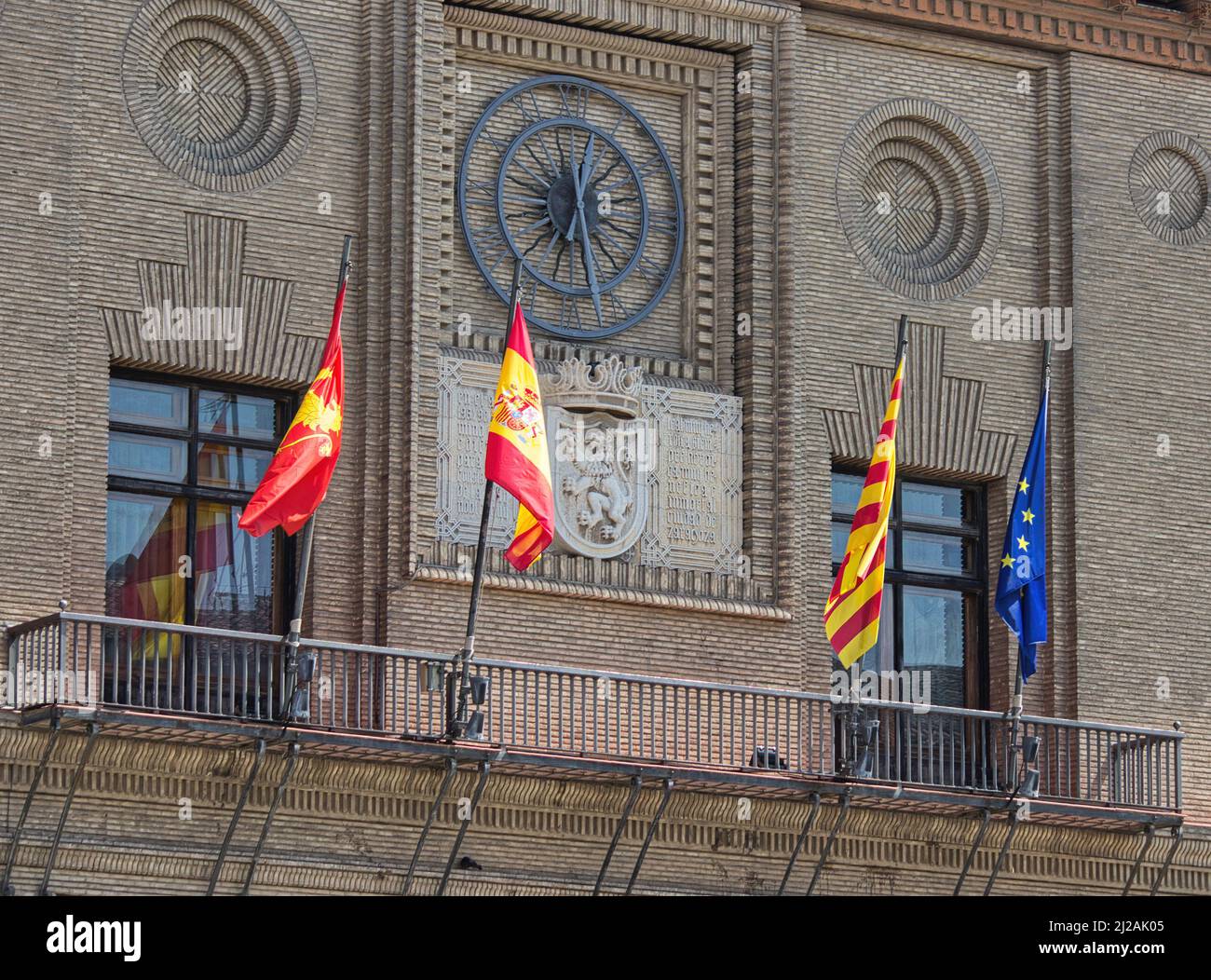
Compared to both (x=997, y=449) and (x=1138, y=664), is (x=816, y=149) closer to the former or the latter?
(x=997, y=449)

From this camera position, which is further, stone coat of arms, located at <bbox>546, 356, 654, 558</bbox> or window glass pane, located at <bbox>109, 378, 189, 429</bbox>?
stone coat of arms, located at <bbox>546, 356, 654, 558</bbox>

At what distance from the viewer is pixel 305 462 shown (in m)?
28.6

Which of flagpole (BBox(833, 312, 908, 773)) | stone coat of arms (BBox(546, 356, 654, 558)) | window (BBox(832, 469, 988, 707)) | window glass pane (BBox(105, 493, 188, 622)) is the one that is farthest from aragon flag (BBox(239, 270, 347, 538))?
window (BBox(832, 469, 988, 707))

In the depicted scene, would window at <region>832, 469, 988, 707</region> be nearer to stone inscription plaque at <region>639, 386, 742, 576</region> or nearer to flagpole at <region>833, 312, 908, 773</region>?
flagpole at <region>833, 312, 908, 773</region>

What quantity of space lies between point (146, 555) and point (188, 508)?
579 millimetres

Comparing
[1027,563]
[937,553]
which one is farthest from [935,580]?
[1027,563]

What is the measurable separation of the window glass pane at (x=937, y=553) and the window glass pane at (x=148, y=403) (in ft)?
24.1

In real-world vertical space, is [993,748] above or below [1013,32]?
below

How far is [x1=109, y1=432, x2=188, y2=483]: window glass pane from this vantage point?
100 ft

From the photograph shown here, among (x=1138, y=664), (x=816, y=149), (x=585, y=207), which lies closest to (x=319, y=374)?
(x=585, y=207)

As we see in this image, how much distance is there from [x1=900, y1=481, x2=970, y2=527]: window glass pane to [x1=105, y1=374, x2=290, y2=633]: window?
6.43 metres

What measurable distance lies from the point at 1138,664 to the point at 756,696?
452cm

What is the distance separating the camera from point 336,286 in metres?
31.3

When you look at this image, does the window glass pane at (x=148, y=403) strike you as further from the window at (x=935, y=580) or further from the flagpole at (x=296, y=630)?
the window at (x=935, y=580)
